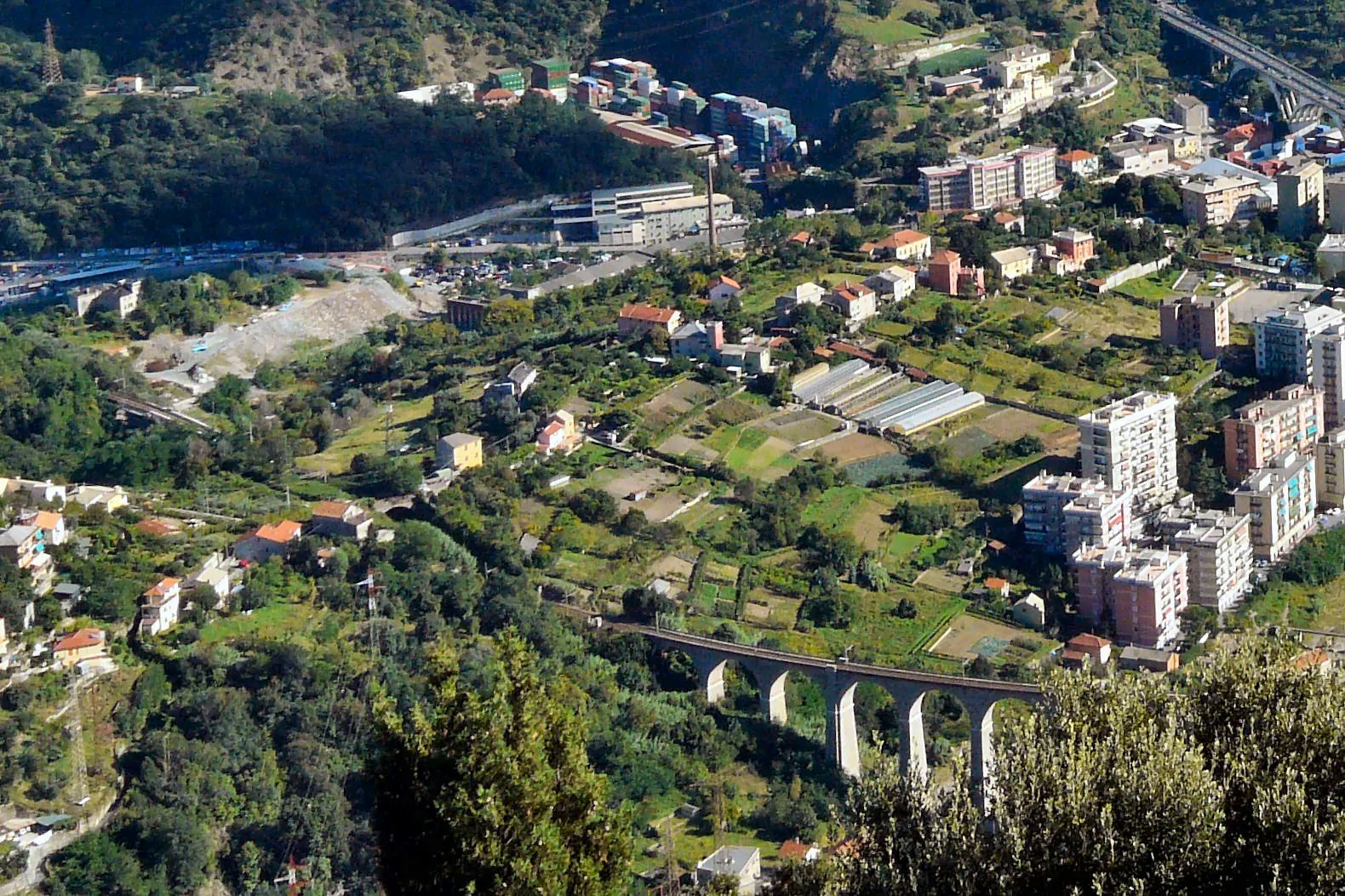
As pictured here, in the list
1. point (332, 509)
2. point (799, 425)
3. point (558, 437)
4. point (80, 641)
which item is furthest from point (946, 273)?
point (80, 641)

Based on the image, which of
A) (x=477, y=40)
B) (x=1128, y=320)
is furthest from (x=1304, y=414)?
(x=477, y=40)

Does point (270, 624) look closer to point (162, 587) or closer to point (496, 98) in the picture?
point (162, 587)

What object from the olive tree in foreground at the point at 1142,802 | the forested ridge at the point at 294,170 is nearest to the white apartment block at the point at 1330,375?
the forested ridge at the point at 294,170

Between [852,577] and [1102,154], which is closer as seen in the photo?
[852,577]

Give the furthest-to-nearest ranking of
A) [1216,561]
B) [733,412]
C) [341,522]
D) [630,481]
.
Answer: [733,412]
[630,481]
[341,522]
[1216,561]

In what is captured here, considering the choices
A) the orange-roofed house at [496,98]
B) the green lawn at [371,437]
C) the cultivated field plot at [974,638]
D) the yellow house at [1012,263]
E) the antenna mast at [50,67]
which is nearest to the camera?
the cultivated field plot at [974,638]

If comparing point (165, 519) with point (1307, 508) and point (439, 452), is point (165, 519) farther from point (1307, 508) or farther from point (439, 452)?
point (1307, 508)

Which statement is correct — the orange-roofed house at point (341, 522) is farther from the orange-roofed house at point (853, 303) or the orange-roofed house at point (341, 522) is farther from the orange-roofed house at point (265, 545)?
the orange-roofed house at point (853, 303)
